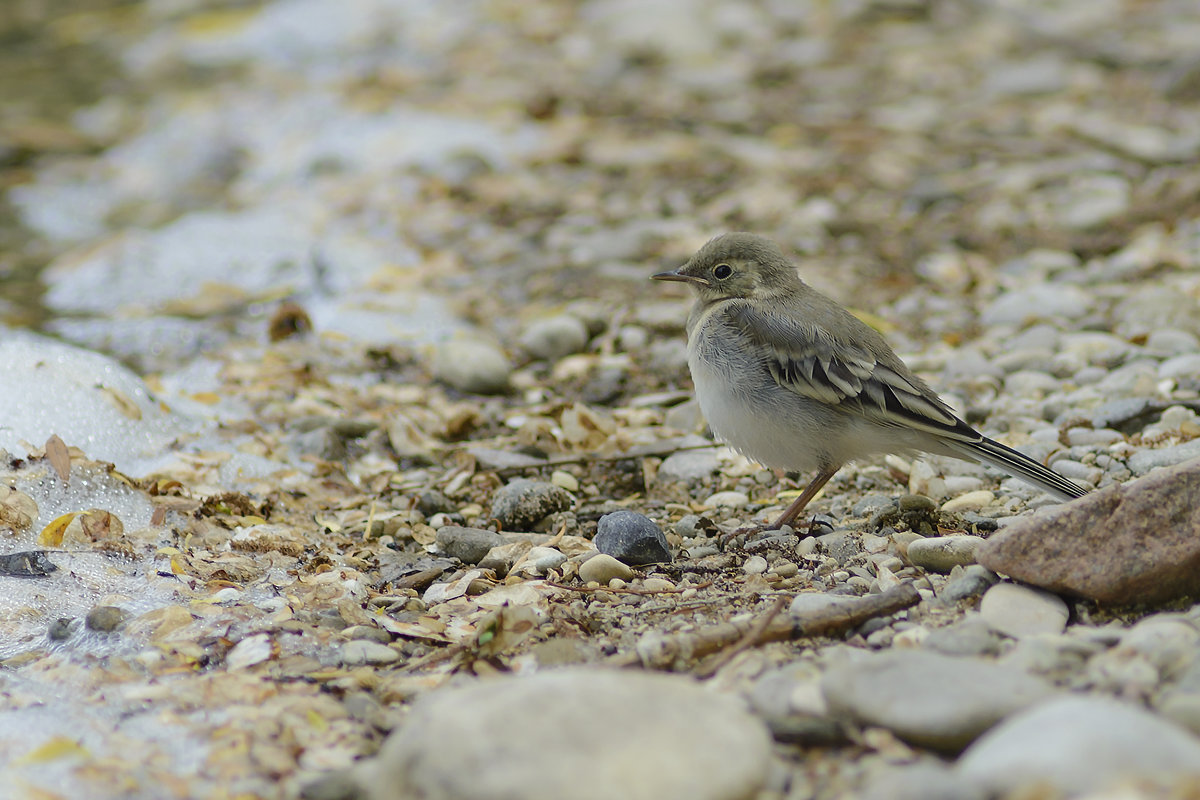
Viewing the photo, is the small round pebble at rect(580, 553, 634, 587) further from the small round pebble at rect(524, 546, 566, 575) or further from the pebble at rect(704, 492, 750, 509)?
the pebble at rect(704, 492, 750, 509)

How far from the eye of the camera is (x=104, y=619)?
3119 millimetres

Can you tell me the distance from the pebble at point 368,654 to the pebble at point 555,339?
3.01 meters

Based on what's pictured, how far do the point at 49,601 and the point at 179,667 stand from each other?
68 cm

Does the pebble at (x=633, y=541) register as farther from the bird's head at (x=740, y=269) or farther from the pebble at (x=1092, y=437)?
the pebble at (x=1092, y=437)

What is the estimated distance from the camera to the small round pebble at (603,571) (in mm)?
3457

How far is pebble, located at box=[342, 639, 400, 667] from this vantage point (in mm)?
2979

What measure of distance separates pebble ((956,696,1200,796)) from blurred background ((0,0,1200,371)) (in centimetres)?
393

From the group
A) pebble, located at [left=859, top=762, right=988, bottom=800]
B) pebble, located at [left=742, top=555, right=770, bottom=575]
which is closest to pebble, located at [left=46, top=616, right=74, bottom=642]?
pebble, located at [left=742, top=555, right=770, bottom=575]

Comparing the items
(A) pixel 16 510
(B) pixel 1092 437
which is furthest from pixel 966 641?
(A) pixel 16 510

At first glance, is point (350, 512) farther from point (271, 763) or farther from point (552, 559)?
point (271, 763)

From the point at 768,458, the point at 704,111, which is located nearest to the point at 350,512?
the point at 768,458

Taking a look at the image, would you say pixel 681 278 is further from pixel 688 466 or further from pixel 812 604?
pixel 812 604

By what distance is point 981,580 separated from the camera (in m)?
3.04

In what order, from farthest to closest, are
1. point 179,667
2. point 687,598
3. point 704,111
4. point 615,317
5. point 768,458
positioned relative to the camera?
point 704,111, point 615,317, point 768,458, point 687,598, point 179,667
